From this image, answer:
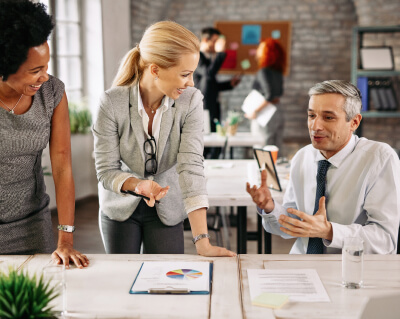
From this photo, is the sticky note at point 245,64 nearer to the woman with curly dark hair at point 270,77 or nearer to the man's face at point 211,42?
the man's face at point 211,42

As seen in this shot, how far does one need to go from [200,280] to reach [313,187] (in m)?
0.79

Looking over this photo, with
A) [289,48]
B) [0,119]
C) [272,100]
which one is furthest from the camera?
[289,48]

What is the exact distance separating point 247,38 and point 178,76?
6.31 m

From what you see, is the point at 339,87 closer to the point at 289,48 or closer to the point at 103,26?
the point at 103,26

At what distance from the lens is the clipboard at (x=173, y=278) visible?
4.91ft

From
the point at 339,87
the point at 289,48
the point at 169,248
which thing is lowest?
the point at 169,248

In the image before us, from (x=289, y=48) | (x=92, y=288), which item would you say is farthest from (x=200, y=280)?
(x=289, y=48)

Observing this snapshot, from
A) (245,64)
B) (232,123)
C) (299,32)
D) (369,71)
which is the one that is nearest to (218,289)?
(232,123)

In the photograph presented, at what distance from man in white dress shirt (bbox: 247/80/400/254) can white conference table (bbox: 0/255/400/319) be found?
195 millimetres

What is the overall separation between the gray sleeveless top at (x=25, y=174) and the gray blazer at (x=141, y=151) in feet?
0.72

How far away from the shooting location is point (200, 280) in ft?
5.17

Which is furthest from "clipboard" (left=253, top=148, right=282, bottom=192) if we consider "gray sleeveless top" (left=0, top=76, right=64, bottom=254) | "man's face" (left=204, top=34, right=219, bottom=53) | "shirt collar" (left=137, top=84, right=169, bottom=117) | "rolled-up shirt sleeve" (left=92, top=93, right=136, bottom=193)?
"man's face" (left=204, top=34, right=219, bottom=53)

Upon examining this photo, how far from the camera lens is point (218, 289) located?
4.99ft

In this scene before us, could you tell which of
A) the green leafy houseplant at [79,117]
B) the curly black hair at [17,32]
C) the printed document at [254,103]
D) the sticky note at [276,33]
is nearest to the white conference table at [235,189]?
the printed document at [254,103]
